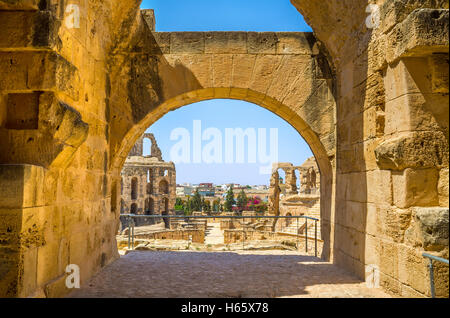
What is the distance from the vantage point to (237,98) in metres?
5.53

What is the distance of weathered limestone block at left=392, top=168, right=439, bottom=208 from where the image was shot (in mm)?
3000

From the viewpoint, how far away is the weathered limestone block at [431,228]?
271cm

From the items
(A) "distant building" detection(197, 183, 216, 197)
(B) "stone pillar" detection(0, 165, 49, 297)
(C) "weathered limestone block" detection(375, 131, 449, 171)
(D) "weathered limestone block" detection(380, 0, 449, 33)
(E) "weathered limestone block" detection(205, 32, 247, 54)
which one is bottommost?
(A) "distant building" detection(197, 183, 216, 197)

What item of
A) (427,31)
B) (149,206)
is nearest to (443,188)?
(427,31)

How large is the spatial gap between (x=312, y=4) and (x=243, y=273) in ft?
12.2

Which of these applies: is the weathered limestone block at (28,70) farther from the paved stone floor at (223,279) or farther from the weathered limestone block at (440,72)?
the weathered limestone block at (440,72)

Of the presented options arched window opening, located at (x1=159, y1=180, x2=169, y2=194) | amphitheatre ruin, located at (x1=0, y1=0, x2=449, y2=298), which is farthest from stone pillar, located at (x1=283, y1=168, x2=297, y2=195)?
amphitheatre ruin, located at (x1=0, y1=0, x2=449, y2=298)

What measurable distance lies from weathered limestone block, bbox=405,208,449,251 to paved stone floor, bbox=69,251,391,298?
2.60 feet

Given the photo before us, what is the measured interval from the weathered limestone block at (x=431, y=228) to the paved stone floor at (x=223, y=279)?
79 centimetres

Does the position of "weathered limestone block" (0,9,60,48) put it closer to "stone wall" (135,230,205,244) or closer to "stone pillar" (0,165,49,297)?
"stone pillar" (0,165,49,297)

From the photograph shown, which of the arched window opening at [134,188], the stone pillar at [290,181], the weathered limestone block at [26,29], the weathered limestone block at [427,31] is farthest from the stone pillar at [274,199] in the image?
the weathered limestone block at [26,29]
